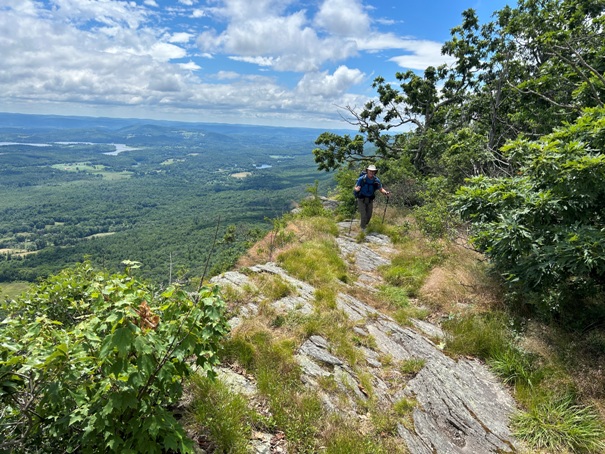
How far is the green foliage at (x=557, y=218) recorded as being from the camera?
450cm

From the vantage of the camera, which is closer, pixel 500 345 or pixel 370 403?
pixel 370 403

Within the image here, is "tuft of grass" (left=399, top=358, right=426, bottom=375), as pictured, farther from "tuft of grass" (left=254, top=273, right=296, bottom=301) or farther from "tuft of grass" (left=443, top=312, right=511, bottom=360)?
"tuft of grass" (left=254, top=273, right=296, bottom=301)

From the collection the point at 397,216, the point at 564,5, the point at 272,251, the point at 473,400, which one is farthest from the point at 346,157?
the point at 473,400

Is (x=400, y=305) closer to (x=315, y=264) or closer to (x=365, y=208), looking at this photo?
(x=315, y=264)

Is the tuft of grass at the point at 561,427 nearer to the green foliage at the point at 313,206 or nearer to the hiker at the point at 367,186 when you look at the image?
the hiker at the point at 367,186

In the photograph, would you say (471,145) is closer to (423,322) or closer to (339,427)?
(423,322)

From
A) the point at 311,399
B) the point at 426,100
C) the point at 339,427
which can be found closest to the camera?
the point at 339,427

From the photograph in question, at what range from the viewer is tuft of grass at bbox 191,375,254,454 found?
11.1 feet

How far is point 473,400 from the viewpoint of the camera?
461 centimetres

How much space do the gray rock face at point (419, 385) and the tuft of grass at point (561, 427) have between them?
0.71 feet

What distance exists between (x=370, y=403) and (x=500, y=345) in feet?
8.72

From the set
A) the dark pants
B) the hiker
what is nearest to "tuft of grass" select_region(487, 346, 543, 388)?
the hiker

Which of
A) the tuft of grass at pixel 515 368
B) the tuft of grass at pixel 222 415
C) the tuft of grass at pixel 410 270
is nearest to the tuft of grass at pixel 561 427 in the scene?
the tuft of grass at pixel 515 368

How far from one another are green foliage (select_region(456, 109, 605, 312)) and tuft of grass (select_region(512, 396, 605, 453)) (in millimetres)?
1721
